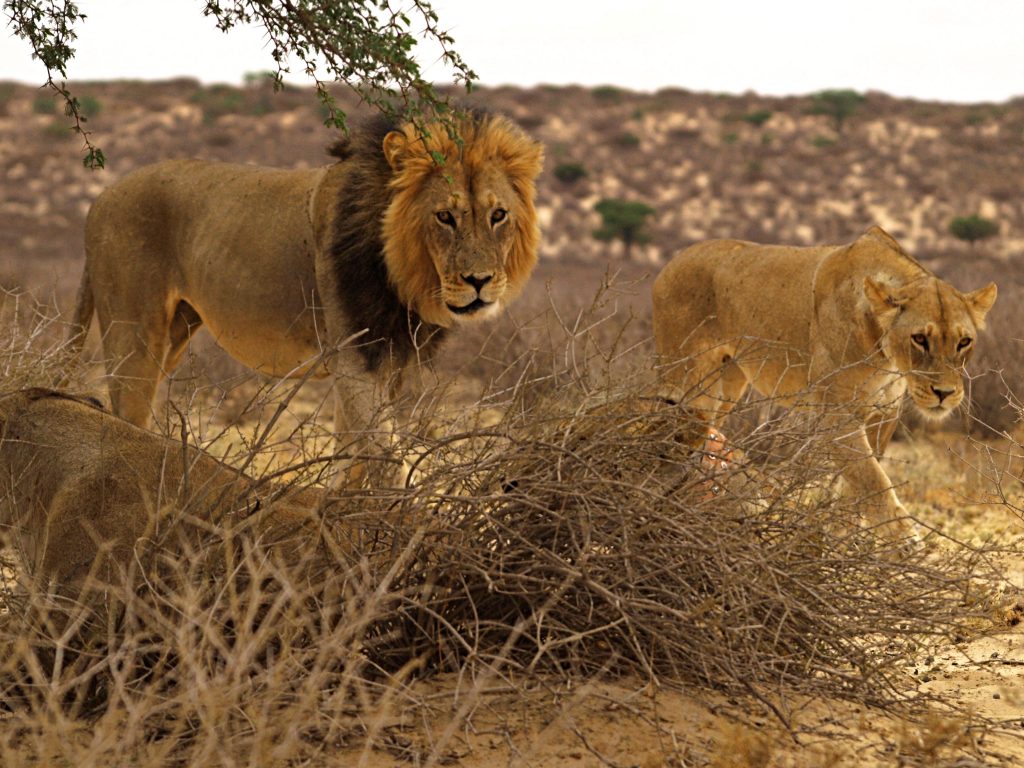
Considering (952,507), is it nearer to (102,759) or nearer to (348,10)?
(348,10)

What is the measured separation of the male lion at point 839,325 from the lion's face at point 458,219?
95 centimetres

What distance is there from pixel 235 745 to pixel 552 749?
3.12 feet

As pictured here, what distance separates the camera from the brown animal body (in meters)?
4.09

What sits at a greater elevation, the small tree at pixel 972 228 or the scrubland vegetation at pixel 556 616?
the scrubland vegetation at pixel 556 616

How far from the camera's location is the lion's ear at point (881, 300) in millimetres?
6848

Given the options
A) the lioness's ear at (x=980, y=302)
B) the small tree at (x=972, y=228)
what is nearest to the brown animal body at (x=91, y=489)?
the lioness's ear at (x=980, y=302)

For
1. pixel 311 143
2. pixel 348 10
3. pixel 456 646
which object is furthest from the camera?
pixel 311 143

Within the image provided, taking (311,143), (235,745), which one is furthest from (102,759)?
(311,143)

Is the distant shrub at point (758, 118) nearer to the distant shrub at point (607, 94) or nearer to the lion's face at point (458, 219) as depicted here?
the distant shrub at point (607, 94)

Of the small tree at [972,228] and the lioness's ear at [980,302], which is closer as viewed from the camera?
the lioness's ear at [980,302]

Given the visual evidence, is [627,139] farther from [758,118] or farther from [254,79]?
[254,79]

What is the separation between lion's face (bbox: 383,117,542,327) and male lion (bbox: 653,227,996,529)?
0.95m

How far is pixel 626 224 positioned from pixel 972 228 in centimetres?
981

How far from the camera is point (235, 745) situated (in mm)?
3215
